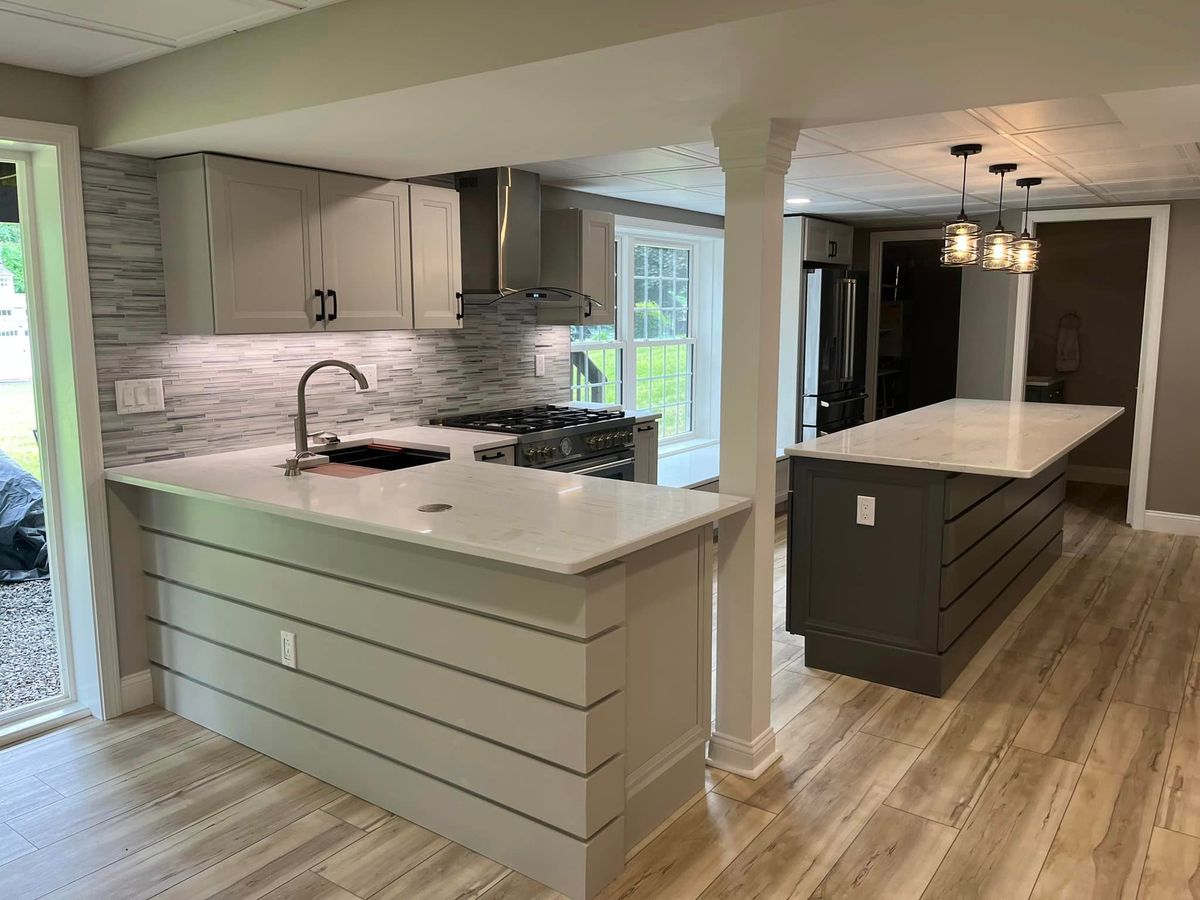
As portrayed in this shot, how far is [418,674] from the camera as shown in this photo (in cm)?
250

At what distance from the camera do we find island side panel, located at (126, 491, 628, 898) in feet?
7.24

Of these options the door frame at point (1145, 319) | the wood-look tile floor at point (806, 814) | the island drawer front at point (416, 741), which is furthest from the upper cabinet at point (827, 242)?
the island drawer front at point (416, 741)

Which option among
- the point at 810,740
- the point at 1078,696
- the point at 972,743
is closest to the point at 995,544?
the point at 1078,696

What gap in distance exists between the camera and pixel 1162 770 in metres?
2.87

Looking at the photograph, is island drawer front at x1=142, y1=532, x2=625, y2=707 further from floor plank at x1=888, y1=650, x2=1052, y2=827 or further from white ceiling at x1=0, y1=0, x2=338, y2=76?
white ceiling at x1=0, y1=0, x2=338, y2=76

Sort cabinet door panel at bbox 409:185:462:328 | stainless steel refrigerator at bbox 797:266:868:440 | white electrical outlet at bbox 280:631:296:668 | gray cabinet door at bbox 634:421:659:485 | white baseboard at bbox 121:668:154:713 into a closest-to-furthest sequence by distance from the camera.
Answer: white electrical outlet at bbox 280:631:296:668 < white baseboard at bbox 121:668:154:713 < cabinet door panel at bbox 409:185:462:328 < gray cabinet door at bbox 634:421:659:485 < stainless steel refrigerator at bbox 797:266:868:440

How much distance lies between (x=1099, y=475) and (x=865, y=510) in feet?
18.8

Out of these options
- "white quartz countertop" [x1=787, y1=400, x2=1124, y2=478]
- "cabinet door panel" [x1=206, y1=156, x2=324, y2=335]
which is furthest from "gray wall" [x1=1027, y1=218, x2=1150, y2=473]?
"cabinet door panel" [x1=206, y1=156, x2=324, y2=335]

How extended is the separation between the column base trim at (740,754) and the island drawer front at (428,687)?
68cm

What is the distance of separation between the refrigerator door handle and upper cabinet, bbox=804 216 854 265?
232 mm

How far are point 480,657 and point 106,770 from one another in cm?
149

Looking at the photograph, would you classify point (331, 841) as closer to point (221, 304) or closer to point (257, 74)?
point (221, 304)

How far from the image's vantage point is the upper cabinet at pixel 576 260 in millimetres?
4734

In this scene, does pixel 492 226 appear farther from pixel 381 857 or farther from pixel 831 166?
pixel 381 857
